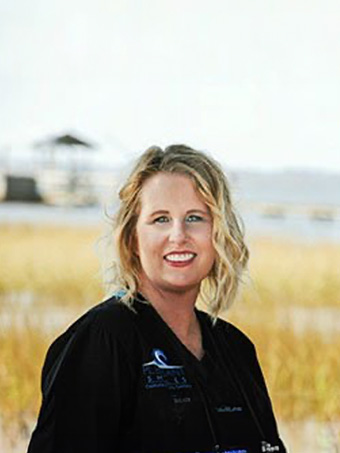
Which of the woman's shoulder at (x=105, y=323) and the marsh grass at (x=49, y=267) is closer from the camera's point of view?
the woman's shoulder at (x=105, y=323)

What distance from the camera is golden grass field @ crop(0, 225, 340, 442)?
3898mm

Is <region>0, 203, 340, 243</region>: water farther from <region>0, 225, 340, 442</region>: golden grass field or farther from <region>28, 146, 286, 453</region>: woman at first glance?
<region>28, 146, 286, 453</region>: woman

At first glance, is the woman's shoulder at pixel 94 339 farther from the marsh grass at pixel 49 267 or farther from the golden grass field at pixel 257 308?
the marsh grass at pixel 49 267

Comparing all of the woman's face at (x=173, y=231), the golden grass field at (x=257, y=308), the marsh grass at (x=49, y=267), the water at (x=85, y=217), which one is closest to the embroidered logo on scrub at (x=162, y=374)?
the woman's face at (x=173, y=231)

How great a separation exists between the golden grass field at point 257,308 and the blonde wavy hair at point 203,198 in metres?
0.10

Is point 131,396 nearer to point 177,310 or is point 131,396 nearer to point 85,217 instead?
point 177,310

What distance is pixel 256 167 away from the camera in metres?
21.1

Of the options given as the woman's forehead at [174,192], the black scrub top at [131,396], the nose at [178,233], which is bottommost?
the black scrub top at [131,396]

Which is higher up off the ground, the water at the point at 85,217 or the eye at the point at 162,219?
the eye at the point at 162,219

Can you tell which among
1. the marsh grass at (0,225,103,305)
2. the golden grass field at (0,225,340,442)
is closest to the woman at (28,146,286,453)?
the golden grass field at (0,225,340,442)

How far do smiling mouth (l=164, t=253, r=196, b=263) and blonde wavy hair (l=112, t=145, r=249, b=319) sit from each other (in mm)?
33

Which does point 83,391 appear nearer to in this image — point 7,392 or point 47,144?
point 7,392

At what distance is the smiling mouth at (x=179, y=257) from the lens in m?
1.46

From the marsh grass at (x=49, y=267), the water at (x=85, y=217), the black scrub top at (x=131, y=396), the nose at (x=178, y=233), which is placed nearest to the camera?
the black scrub top at (x=131, y=396)
